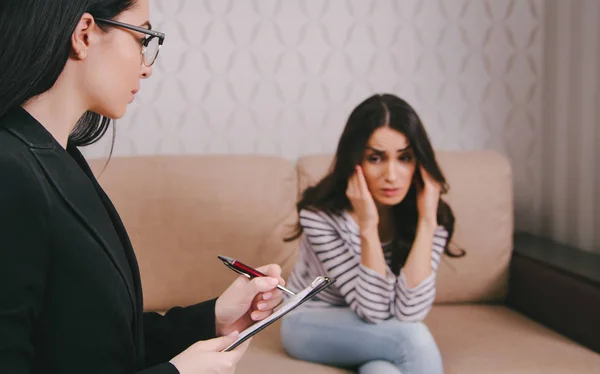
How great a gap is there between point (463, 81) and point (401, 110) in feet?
2.63

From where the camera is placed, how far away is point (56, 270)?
30.5 inches

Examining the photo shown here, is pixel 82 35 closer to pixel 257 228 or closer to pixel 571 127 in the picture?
pixel 257 228

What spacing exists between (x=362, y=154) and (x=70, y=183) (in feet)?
3.34

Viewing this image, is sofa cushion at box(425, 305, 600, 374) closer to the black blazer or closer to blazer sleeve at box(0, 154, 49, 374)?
the black blazer

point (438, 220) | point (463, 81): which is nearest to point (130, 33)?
point (438, 220)

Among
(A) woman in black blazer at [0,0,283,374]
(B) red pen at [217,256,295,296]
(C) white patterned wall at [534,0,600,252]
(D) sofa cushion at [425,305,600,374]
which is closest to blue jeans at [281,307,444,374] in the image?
(D) sofa cushion at [425,305,600,374]

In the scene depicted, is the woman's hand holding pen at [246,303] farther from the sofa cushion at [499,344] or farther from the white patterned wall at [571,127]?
the white patterned wall at [571,127]

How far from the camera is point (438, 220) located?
181 cm

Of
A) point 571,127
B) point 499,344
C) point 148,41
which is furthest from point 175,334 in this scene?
point 571,127

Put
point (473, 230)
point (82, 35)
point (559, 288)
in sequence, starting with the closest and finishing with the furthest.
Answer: point (82, 35)
point (559, 288)
point (473, 230)

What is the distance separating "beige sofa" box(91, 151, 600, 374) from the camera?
196cm

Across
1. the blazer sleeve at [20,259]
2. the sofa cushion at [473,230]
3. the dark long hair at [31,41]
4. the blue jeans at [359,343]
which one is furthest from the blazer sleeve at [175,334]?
the sofa cushion at [473,230]

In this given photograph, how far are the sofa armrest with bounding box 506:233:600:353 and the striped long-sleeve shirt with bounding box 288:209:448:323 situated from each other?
0.38 meters

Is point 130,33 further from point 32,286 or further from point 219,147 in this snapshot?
point 219,147
